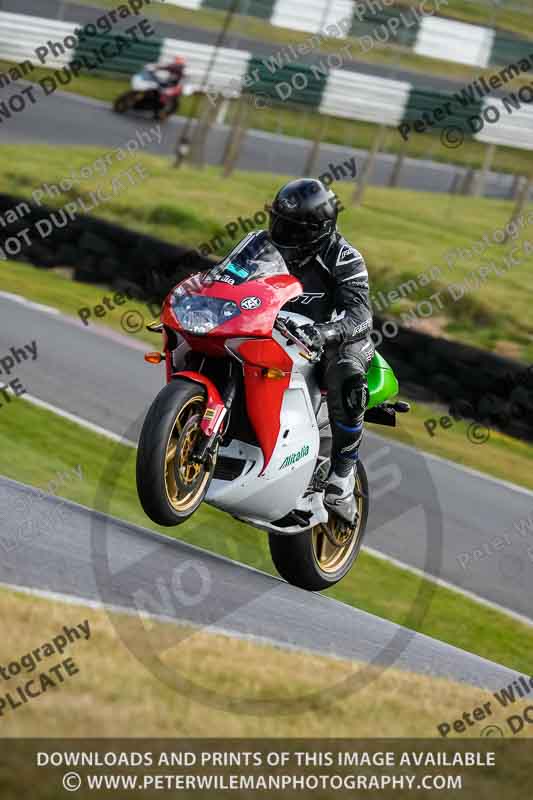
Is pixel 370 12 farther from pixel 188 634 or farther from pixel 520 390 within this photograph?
pixel 188 634

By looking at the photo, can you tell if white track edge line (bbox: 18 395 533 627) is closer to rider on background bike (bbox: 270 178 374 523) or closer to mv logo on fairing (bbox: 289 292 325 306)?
rider on background bike (bbox: 270 178 374 523)

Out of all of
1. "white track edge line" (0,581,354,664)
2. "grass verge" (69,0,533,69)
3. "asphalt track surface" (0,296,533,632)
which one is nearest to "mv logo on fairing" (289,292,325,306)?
"white track edge line" (0,581,354,664)

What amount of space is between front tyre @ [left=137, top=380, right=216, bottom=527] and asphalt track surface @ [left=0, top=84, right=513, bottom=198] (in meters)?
15.8

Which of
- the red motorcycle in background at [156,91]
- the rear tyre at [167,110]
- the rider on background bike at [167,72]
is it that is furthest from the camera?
the rear tyre at [167,110]

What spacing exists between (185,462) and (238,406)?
56cm

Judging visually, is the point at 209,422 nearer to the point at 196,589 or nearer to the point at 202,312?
the point at 202,312

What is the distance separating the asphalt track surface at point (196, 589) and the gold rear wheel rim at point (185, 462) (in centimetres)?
41

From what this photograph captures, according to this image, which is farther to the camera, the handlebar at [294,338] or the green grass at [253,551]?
the green grass at [253,551]

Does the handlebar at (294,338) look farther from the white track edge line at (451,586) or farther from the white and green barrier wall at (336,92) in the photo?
the white and green barrier wall at (336,92)

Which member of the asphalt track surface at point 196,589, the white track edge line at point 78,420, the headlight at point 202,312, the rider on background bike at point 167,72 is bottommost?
the rider on background bike at point 167,72

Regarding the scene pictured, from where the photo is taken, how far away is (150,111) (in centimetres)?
2688

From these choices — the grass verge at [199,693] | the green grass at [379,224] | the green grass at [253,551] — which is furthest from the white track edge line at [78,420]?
the grass verge at [199,693]

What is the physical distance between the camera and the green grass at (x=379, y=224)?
16.7m

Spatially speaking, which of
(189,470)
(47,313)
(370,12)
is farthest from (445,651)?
(370,12)
